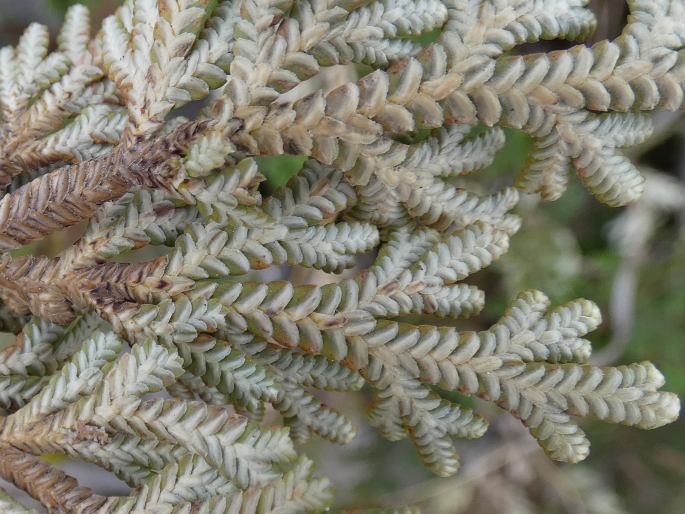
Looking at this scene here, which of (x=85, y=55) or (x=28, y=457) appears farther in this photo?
(x=85, y=55)

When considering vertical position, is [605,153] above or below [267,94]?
below

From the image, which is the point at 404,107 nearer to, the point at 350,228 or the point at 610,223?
the point at 350,228

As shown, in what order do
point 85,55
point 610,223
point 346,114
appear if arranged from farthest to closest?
1. point 610,223
2. point 85,55
3. point 346,114

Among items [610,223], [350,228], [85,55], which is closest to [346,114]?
[350,228]

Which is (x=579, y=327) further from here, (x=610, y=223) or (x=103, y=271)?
(x=610, y=223)

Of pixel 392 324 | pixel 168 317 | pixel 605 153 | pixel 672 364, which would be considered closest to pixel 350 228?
pixel 392 324

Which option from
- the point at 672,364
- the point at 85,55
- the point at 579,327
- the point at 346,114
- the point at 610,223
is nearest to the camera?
the point at 346,114

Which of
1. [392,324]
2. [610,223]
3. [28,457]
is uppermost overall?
[392,324]
